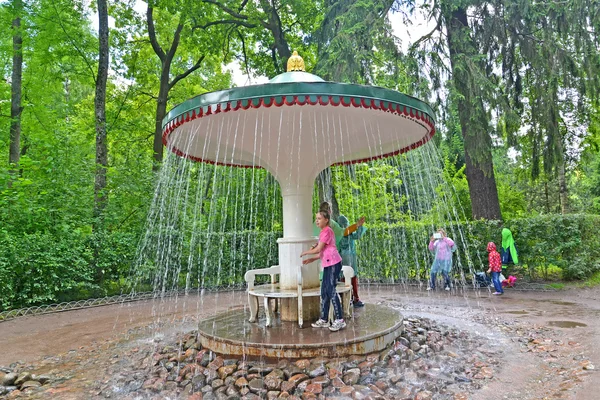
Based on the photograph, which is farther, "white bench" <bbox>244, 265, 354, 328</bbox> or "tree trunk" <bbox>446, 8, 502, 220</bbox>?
"tree trunk" <bbox>446, 8, 502, 220</bbox>

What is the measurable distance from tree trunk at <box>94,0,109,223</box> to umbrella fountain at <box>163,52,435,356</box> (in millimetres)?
6978

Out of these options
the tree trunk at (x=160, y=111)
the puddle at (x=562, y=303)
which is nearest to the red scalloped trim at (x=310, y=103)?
the puddle at (x=562, y=303)

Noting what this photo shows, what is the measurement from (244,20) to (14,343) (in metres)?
15.9

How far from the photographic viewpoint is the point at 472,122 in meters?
12.5

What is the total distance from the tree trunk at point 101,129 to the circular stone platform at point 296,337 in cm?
872

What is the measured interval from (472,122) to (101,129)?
12173 mm

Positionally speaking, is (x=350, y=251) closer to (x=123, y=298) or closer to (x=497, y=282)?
(x=497, y=282)

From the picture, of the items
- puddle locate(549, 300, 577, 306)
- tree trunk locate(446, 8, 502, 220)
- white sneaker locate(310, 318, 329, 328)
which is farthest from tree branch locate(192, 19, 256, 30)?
white sneaker locate(310, 318, 329, 328)

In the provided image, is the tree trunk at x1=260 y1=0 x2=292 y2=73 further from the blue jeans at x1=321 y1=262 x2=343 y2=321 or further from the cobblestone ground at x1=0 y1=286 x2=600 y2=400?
the blue jeans at x1=321 y1=262 x2=343 y2=321

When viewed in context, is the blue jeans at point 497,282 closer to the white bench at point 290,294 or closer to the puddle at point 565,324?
the puddle at point 565,324

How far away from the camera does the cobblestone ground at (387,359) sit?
445 cm

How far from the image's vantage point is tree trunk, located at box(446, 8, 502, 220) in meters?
12.4

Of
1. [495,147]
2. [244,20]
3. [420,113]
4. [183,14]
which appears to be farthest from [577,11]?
[183,14]

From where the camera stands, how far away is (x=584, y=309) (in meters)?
8.66
